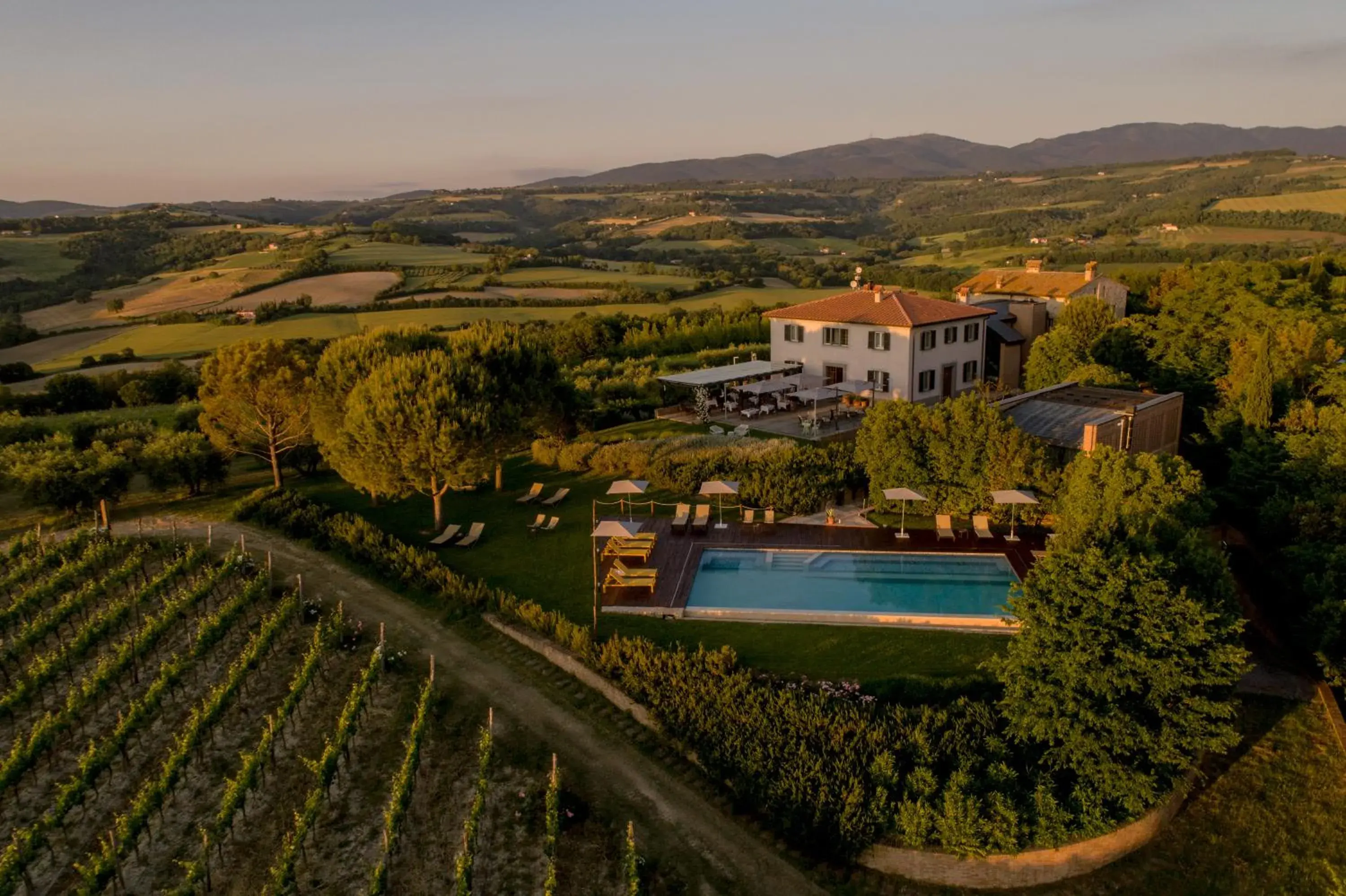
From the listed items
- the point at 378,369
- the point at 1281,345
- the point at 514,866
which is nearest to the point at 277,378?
the point at 378,369

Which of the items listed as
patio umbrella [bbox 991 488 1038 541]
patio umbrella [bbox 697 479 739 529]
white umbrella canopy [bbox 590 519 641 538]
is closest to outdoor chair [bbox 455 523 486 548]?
white umbrella canopy [bbox 590 519 641 538]

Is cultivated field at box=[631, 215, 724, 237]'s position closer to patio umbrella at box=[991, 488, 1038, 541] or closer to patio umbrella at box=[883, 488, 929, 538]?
patio umbrella at box=[883, 488, 929, 538]

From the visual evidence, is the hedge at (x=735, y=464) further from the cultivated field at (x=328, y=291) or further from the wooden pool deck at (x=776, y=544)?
the cultivated field at (x=328, y=291)

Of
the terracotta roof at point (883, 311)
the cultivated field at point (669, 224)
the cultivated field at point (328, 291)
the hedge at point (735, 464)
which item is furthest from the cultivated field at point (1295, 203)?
the cultivated field at point (328, 291)

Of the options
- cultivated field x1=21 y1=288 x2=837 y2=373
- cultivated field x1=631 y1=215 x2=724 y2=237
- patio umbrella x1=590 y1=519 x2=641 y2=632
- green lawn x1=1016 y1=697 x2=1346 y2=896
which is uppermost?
cultivated field x1=631 y1=215 x2=724 y2=237

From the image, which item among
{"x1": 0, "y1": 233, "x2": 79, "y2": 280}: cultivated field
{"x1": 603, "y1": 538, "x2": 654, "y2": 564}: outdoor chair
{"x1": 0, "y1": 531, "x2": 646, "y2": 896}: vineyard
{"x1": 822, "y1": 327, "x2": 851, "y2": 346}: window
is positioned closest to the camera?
{"x1": 0, "y1": 531, "x2": 646, "y2": 896}: vineyard

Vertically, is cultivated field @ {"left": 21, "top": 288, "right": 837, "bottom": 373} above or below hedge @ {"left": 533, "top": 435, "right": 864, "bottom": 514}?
above

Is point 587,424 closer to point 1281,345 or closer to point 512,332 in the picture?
point 512,332
